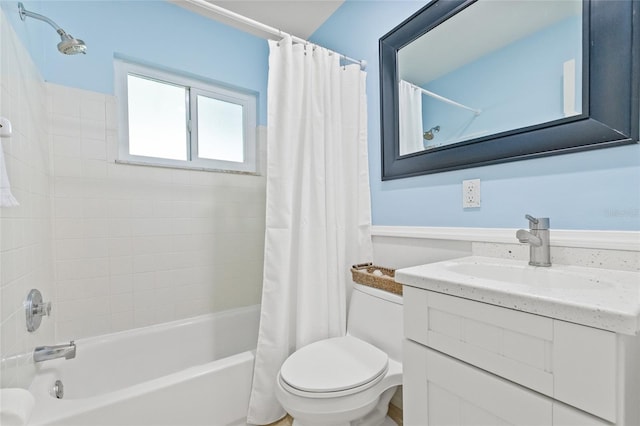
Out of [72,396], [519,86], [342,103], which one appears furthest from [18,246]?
[519,86]

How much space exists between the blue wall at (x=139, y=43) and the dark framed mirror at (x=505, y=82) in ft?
3.54

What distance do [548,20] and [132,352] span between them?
8.10 feet

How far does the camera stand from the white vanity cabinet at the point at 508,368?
521 millimetres

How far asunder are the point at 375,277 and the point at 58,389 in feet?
4.83

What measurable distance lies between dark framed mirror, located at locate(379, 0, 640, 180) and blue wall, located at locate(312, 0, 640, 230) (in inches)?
1.9

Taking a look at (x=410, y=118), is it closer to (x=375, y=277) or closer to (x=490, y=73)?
(x=490, y=73)

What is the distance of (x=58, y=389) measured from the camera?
3.96ft

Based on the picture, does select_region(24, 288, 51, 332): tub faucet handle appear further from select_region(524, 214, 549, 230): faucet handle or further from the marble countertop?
select_region(524, 214, 549, 230): faucet handle

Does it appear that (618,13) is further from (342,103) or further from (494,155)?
(342,103)

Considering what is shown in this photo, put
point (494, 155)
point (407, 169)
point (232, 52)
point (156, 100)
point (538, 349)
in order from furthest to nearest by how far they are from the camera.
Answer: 1. point (232, 52)
2. point (156, 100)
3. point (407, 169)
4. point (494, 155)
5. point (538, 349)

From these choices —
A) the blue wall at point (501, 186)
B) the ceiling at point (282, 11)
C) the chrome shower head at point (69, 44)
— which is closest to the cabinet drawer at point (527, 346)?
the blue wall at point (501, 186)

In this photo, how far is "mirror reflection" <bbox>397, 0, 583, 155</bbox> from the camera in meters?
0.96

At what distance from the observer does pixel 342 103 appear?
162 cm

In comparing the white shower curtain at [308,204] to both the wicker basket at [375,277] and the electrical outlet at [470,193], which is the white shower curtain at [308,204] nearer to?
the wicker basket at [375,277]
